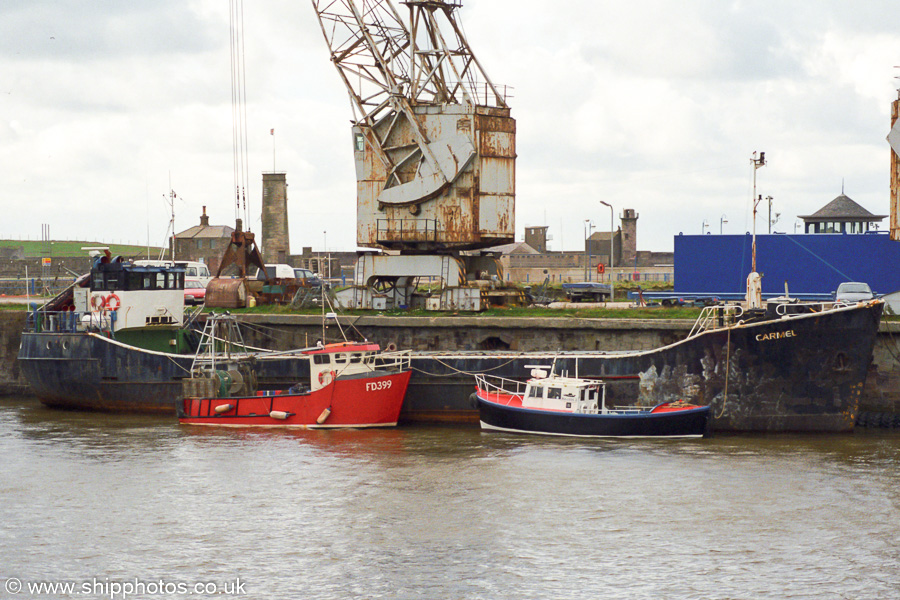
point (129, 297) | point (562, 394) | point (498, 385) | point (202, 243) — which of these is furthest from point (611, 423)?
point (202, 243)

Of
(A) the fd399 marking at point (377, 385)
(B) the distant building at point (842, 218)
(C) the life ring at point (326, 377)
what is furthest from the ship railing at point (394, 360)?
(B) the distant building at point (842, 218)

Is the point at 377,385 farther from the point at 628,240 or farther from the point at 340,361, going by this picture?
the point at 628,240

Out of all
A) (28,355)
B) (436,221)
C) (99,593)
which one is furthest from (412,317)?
(99,593)

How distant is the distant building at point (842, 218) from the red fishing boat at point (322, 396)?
3946cm

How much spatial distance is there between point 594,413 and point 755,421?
513 cm

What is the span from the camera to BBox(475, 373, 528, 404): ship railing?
3220 cm

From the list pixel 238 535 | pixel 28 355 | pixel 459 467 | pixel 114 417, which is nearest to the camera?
pixel 238 535

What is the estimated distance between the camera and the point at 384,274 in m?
41.0

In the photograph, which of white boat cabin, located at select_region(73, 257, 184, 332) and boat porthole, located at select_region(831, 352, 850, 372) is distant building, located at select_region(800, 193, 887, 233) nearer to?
boat porthole, located at select_region(831, 352, 850, 372)

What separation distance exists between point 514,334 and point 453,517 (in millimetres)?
13850

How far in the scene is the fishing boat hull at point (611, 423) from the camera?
29.4 m

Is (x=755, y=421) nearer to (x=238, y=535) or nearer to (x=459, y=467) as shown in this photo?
(x=459, y=467)

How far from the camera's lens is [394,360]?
1351 inches

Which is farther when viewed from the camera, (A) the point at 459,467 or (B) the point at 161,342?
(B) the point at 161,342
